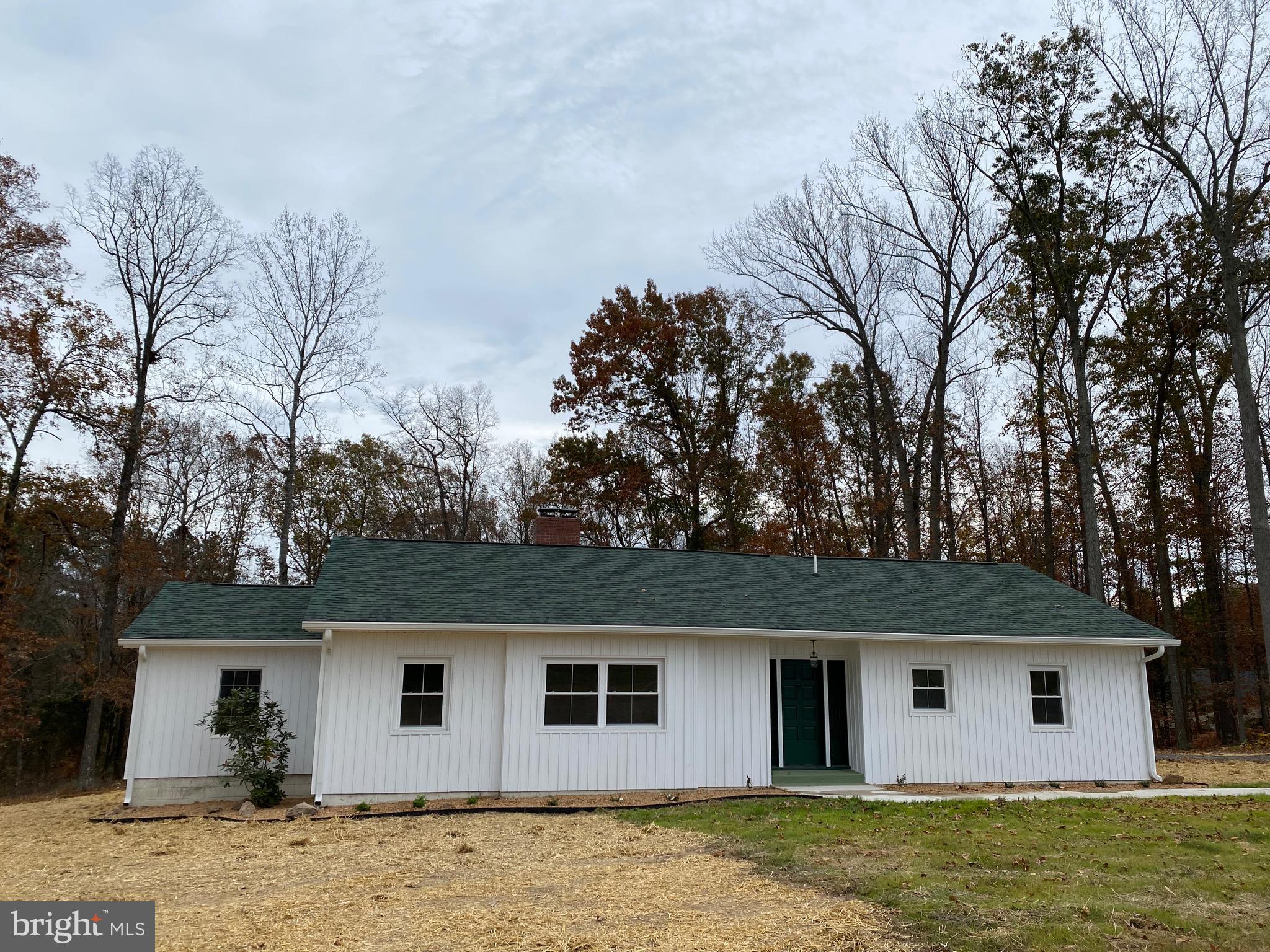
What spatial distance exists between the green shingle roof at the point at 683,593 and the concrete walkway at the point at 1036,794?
2.40 m

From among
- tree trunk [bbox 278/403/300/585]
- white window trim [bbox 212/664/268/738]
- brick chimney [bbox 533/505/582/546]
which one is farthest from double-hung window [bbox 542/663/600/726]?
tree trunk [bbox 278/403/300/585]

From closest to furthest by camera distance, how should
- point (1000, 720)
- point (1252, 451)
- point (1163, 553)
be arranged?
point (1000, 720) → point (1252, 451) → point (1163, 553)

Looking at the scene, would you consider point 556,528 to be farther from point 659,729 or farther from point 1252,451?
point 1252,451

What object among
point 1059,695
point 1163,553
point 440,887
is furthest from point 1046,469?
point 440,887

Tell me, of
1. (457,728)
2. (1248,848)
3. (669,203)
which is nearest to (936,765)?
(1248,848)

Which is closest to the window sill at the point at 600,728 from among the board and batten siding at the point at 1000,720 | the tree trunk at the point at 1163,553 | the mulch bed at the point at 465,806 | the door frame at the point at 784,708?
the mulch bed at the point at 465,806

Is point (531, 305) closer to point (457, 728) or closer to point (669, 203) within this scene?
point (669, 203)

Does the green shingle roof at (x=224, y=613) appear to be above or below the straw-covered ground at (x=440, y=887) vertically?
above

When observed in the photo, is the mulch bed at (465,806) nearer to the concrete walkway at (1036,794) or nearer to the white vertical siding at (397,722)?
the white vertical siding at (397,722)

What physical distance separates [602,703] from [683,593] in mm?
2484

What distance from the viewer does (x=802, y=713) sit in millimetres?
14359

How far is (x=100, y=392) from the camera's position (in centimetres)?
2180

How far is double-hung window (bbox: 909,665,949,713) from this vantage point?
14.0 m

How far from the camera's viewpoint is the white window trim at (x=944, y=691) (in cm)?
1384
